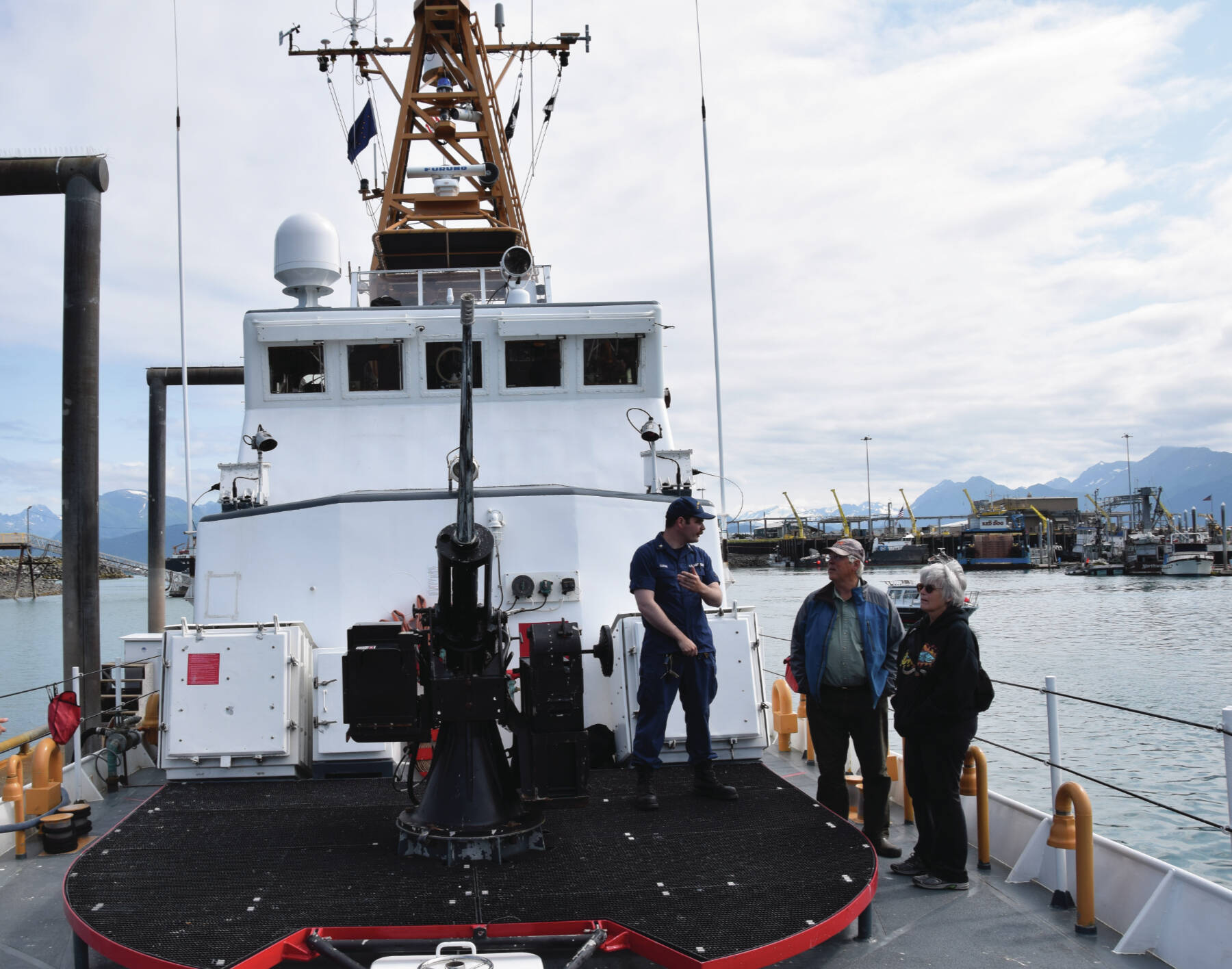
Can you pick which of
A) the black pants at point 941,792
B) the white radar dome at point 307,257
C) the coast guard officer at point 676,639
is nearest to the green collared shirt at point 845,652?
the black pants at point 941,792

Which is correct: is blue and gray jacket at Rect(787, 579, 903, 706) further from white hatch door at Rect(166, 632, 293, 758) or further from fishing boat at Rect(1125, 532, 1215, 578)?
fishing boat at Rect(1125, 532, 1215, 578)

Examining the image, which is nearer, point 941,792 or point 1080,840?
point 1080,840

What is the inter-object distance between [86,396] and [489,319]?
357cm

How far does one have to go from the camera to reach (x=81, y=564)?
8531mm

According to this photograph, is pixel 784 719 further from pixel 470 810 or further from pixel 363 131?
pixel 363 131

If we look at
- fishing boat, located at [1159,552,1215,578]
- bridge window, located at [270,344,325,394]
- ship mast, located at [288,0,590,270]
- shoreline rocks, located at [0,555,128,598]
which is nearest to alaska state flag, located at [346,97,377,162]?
ship mast, located at [288,0,590,270]

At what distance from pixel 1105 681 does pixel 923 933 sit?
2061 cm

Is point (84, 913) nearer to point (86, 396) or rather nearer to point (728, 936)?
point (728, 936)

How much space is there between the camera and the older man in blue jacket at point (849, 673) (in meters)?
5.00

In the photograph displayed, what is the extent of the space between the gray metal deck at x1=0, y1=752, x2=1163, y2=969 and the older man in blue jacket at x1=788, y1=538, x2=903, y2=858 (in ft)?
1.45

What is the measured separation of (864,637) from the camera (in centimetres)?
499

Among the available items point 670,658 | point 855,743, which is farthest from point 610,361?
point 855,743

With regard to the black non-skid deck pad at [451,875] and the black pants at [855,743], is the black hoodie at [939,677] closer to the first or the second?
the black pants at [855,743]

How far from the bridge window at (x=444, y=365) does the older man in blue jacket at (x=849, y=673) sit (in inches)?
181
